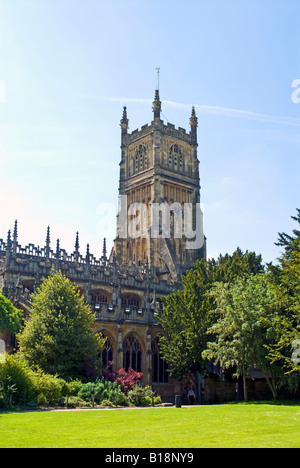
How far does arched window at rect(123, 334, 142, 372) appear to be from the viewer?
39094mm

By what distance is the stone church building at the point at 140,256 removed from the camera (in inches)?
1542

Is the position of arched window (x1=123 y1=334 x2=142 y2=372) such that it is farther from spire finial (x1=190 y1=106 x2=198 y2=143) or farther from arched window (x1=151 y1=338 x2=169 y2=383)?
spire finial (x1=190 y1=106 x2=198 y2=143)

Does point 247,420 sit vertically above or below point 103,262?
below

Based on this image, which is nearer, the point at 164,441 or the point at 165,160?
the point at 164,441

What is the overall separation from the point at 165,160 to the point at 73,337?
4110cm

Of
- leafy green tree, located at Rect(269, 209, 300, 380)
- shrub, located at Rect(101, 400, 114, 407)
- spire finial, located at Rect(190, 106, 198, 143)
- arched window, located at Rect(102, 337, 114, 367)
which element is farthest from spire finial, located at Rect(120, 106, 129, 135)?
shrub, located at Rect(101, 400, 114, 407)

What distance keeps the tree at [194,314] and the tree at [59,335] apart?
20.4ft

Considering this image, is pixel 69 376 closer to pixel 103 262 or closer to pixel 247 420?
pixel 247 420

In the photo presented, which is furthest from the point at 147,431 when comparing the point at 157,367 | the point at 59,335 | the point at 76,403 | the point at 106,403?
the point at 157,367

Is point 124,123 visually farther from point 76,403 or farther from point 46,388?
point 76,403

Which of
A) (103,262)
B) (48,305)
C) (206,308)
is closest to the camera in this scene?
(48,305)

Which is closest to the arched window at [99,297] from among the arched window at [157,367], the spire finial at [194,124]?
the arched window at [157,367]
